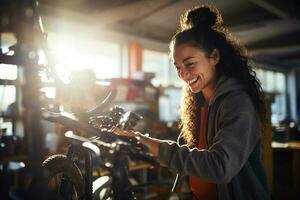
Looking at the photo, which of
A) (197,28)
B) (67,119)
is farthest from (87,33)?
(67,119)

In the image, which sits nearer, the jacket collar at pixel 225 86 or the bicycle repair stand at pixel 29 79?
the bicycle repair stand at pixel 29 79

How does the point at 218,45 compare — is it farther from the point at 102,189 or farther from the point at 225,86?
the point at 102,189

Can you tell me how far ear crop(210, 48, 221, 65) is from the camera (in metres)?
1.75

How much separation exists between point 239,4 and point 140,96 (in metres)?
2.76

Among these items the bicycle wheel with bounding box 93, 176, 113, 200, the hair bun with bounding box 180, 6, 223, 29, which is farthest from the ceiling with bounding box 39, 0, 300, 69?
the bicycle wheel with bounding box 93, 176, 113, 200

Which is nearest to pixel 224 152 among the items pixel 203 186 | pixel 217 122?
pixel 217 122

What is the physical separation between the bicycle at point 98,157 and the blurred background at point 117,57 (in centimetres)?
12

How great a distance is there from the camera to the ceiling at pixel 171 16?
5500mm

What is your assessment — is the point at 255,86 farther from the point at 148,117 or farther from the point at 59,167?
the point at 148,117

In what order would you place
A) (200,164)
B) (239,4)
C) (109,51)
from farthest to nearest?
(109,51) → (239,4) → (200,164)

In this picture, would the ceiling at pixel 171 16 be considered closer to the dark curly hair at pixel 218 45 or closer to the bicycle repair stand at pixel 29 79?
the dark curly hair at pixel 218 45

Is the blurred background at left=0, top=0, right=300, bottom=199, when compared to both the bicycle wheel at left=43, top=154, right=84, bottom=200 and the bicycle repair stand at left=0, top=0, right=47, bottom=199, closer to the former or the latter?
the bicycle repair stand at left=0, top=0, right=47, bottom=199

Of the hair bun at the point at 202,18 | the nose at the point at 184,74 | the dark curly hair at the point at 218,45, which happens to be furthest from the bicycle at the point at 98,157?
the hair bun at the point at 202,18

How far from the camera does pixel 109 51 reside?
729 centimetres
